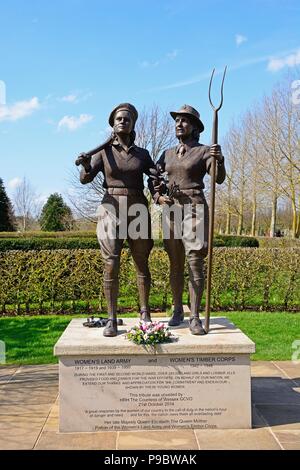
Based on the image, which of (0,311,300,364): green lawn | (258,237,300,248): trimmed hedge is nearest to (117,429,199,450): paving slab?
(0,311,300,364): green lawn

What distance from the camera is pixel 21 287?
10086 mm

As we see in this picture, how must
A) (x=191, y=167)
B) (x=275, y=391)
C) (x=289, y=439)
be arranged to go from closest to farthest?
(x=289, y=439) → (x=191, y=167) → (x=275, y=391)

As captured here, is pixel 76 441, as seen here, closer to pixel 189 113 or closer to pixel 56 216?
pixel 189 113

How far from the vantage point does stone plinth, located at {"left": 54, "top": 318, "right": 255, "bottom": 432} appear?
416 centimetres

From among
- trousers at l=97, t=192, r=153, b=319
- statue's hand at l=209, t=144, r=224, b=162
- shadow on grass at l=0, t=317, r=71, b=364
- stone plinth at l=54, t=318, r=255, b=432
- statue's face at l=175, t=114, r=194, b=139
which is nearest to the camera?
stone plinth at l=54, t=318, r=255, b=432

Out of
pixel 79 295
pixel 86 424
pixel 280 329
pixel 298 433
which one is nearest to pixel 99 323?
pixel 86 424

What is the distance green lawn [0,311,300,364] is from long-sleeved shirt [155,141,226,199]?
3.09 metres

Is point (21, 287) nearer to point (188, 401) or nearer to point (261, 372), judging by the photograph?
point (261, 372)

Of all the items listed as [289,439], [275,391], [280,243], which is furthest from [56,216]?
[289,439]

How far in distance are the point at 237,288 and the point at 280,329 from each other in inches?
80.0

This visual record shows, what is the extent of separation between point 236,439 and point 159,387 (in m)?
0.75

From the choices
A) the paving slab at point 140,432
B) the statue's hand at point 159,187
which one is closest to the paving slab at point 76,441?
the paving slab at point 140,432

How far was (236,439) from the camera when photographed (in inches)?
156

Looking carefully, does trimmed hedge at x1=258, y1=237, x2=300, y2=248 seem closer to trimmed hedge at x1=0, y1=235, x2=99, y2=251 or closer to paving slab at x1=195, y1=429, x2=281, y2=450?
trimmed hedge at x1=0, y1=235, x2=99, y2=251
